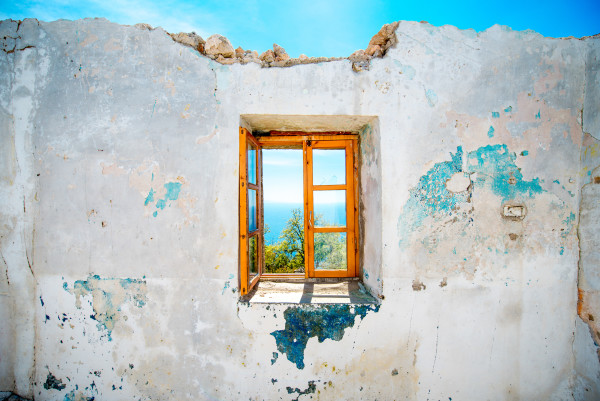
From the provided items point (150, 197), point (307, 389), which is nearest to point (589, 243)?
point (307, 389)

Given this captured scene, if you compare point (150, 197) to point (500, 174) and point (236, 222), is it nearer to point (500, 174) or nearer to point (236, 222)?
point (236, 222)

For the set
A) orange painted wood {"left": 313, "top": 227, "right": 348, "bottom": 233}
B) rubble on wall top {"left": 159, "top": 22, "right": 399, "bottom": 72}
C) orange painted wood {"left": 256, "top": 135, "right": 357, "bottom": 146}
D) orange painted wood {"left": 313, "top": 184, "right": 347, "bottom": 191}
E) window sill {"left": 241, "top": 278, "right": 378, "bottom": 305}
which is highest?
rubble on wall top {"left": 159, "top": 22, "right": 399, "bottom": 72}

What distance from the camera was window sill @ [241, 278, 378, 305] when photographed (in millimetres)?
2127

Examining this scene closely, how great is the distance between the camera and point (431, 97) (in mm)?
2094

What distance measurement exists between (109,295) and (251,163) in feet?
4.98

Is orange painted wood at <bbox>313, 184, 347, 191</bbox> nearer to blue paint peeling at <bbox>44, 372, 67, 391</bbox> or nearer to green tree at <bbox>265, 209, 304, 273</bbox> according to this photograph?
blue paint peeling at <bbox>44, 372, 67, 391</bbox>

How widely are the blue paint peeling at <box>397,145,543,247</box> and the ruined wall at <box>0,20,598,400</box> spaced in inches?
0.4

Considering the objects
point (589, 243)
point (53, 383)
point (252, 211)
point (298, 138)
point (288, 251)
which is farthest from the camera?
point (288, 251)

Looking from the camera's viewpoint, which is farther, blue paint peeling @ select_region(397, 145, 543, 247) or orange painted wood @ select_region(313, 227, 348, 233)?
orange painted wood @ select_region(313, 227, 348, 233)

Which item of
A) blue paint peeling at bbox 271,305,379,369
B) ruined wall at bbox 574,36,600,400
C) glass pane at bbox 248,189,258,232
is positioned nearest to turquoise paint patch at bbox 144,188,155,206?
glass pane at bbox 248,189,258,232

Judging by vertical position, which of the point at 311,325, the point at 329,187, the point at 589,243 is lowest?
the point at 311,325

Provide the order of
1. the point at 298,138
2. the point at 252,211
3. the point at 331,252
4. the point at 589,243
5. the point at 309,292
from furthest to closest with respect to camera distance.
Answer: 1. the point at 331,252
2. the point at 298,138
3. the point at 252,211
4. the point at 309,292
5. the point at 589,243

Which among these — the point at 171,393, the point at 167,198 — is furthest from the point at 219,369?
the point at 167,198

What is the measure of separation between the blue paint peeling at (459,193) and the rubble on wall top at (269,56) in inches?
38.9
